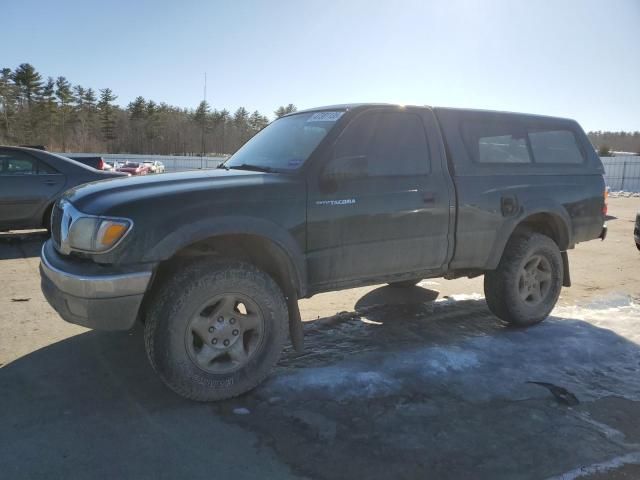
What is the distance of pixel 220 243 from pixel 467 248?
218 cm

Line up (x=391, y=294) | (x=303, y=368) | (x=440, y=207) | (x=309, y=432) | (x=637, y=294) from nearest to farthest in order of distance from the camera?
1. (x=309, y=432)
2. (x=303, y=368)
3. (x=440, y=207)
4. (x=391, y=294)
5. (x=637, y=294)

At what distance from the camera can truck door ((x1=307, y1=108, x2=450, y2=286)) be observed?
A: 3.56 metres

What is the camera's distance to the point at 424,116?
4.24m

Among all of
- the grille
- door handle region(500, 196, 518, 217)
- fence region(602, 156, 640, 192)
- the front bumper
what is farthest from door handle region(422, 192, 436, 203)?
fence region(602, 156, 640, 192)

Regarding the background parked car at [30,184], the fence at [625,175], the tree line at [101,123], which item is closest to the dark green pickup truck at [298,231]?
the background parked car at [30,184]

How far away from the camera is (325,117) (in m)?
4.00

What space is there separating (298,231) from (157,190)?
3.15 feet

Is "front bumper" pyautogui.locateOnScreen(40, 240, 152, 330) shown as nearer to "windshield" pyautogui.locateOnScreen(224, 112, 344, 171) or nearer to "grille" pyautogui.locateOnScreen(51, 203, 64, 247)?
"grille" pyautogui.locateOnScreen(51, 203, 64, 247)

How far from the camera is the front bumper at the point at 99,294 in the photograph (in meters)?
2.88

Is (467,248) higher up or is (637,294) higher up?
(467,248)

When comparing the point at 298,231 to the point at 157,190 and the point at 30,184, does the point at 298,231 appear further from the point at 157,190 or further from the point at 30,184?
the point at 30,184

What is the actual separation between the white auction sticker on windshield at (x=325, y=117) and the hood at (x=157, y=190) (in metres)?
0.71

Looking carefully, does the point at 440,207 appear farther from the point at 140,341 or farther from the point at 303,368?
the point at 140,341

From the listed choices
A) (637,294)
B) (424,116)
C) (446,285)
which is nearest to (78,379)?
(424,116)
